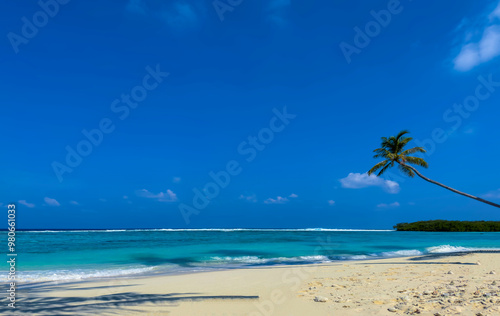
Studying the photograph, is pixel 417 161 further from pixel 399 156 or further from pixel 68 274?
pixel 68 274

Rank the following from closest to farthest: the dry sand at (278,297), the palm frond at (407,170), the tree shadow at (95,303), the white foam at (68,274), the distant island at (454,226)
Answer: the dry sand at (278,297)
the tree shadow at (95,303)
the white foam at (68,274)
the palm frond at (407,170)
the distant island at (454,226)

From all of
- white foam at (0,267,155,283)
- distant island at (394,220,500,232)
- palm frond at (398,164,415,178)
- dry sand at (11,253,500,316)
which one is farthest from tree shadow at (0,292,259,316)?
distant island at (394,220,500,232)

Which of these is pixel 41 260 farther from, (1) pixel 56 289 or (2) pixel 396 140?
(2) pixel 396 140

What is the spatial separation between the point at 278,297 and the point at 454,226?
124439 mm

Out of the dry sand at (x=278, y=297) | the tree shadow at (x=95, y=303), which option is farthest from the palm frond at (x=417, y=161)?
the tree shadow at (x=95, y=303)

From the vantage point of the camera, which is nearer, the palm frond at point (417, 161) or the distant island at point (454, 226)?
the palm frond at point (417, 161)

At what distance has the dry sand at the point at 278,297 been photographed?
6691 mm

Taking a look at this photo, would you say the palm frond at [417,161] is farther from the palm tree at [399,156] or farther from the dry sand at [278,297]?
the dry sand at [278,297]

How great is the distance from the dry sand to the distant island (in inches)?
4639

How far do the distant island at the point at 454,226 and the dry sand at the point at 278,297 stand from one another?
118 m

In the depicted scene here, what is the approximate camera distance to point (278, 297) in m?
8.40

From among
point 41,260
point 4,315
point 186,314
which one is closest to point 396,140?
point 186,314

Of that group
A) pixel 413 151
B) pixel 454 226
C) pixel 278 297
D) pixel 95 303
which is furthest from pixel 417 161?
pixel 454 226

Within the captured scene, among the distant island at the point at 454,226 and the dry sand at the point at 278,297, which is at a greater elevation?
the distant island at the point at 454,226
